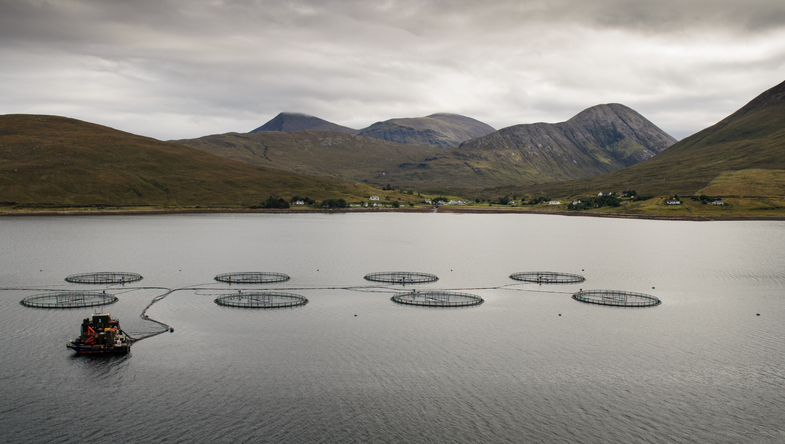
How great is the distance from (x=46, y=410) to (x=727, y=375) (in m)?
61.1

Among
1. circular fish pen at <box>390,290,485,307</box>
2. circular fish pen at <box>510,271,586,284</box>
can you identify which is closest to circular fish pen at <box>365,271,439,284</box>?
circular fish pen at <box>390,290,485,307</box>

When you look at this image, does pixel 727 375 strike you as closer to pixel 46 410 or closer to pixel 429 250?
pixel 46 410

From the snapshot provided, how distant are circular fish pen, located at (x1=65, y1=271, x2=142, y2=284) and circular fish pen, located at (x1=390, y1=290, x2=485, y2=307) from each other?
48.1 meters

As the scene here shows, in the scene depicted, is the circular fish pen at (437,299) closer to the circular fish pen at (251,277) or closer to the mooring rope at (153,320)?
the circular fish pen at (251,277)

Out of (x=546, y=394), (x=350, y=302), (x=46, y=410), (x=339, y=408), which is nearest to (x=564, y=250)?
(x=350, y=302)

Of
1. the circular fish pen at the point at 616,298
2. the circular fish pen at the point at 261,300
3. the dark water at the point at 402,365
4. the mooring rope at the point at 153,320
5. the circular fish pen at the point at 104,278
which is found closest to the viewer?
the dark water at the point at 402,365

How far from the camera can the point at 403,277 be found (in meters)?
99.6

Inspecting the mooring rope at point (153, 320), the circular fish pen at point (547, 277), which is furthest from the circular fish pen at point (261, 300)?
the circular fish pen at point (547, 277)

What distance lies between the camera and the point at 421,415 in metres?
43.7

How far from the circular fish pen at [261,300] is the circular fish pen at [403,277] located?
19.7 meters

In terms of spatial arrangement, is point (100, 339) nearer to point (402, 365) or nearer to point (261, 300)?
point (261, 300)

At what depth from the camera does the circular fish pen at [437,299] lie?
8068 centimetres

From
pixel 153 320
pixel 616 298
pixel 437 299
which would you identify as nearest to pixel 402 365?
pixel 437 299

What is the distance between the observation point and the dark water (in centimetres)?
4166
